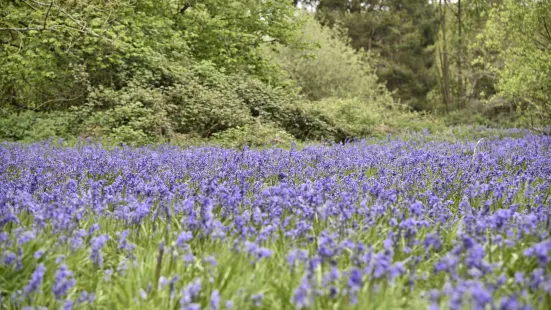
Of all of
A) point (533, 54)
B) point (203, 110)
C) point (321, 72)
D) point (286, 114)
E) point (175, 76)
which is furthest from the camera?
point (321, 72)

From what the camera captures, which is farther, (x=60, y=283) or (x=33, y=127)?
(x=33, y=127)

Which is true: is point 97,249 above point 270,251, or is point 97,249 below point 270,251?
below

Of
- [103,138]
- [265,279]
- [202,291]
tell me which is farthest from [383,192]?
[103,138]

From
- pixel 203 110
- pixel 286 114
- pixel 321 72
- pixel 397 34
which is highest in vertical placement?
pixel 397 34

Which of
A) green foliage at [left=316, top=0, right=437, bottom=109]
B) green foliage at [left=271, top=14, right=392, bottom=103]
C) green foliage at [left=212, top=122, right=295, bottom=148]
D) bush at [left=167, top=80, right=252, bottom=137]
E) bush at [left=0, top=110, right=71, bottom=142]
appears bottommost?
bush at [left=0, top=110, right=71, bottom=142]

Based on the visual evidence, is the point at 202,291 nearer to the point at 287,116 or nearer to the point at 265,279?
the point at 265,279

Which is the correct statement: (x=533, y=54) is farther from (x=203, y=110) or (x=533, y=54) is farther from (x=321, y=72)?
(x=321, y=72)

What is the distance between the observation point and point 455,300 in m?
1.81

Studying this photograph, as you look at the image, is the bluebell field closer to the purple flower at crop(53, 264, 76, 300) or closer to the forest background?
the purple flower at crop(53, 264, 76, 300)

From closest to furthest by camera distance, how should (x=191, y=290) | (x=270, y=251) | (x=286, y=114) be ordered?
(x=191, y=290)
(x=270, y=251)
(x=286, y=114)

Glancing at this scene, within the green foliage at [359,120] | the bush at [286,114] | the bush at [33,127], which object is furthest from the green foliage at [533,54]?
the bush at [33,127]

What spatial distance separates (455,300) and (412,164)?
544 cm

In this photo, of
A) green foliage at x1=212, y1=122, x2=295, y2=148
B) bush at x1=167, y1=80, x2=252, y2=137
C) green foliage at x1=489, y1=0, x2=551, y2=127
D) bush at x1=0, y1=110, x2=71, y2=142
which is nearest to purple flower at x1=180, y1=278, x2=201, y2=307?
green foliage at x1=212, y1=122, x2=295, y2=148

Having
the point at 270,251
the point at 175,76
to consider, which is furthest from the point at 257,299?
the point at 175,76
